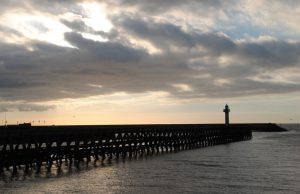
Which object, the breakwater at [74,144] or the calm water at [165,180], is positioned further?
the breakwater at [74,144]

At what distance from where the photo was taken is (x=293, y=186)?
26.7 metres

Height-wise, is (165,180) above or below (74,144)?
below

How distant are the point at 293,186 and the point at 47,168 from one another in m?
18.2

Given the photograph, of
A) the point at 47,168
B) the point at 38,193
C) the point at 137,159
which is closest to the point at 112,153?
the point at 137,159

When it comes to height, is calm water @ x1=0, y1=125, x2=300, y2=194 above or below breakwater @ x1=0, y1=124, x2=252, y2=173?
below

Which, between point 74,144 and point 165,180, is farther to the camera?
point 74,144

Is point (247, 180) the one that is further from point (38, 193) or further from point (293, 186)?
point (38, 193)

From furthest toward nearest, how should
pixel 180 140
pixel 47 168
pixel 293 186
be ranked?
pixel 180 140 → pixel 47 168 → pixel 293 186

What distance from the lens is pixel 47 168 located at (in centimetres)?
3438

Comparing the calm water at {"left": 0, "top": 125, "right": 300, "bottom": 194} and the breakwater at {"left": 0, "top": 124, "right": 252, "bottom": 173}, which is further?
the breakwater at {"left": 0, "top": 124, "right": 252, "bottom": 173}

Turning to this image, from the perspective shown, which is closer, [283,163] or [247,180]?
[247,180]

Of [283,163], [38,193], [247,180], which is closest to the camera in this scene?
[38,193]

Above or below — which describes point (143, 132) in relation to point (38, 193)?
above

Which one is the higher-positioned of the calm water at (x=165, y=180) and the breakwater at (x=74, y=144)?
the breakwater at (x=74, y=144)
